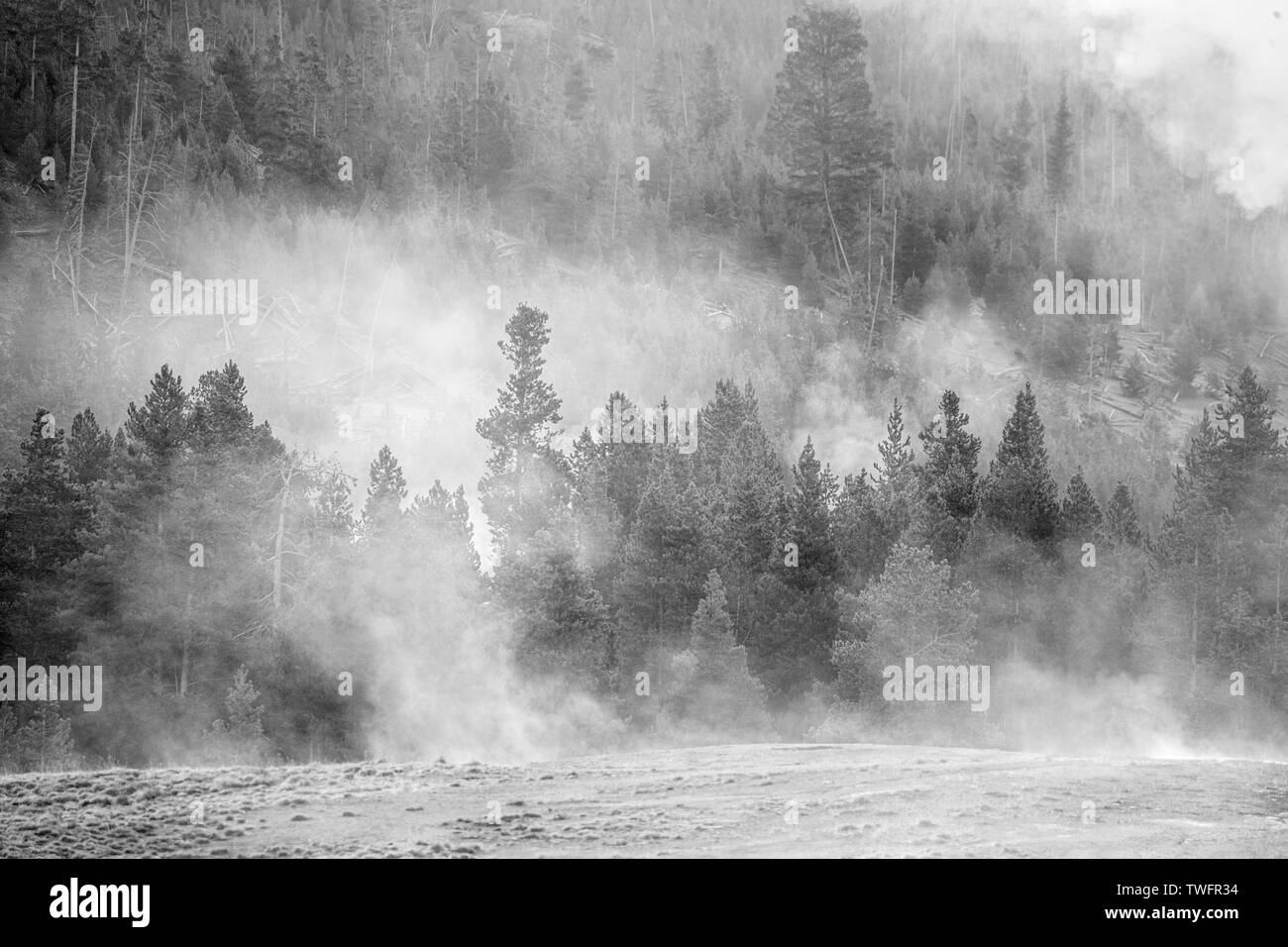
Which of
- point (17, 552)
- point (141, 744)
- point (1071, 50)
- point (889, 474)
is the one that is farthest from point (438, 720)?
point (1071, 50)

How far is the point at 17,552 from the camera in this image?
42656 mm

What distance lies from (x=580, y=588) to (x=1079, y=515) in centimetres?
1704

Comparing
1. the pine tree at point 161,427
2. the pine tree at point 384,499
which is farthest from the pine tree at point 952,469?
the pine tree at point 161,427

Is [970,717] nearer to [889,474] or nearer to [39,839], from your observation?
[889,474]

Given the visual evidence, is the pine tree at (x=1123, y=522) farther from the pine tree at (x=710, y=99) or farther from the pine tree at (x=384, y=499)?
the pine tree at (x=710, y=99)

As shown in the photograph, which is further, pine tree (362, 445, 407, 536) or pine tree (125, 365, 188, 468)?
pine tree (125, 365, 188, 468)

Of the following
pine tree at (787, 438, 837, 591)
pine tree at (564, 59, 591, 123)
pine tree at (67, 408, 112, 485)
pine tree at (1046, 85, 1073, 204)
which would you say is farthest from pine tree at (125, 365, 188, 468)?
pine tree at (1046, 85, 1073, 204)

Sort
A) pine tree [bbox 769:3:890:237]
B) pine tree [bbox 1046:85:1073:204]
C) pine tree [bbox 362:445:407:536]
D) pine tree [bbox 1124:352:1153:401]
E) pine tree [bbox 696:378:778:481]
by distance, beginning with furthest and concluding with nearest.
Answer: pine tree [bbox 1046:85:1073:204]
pine tree [bbox 769:3:890:237]
pine tree [bbox 1124:352:1153:401]
pine tree [bbox 696:378:778:481]
pine tree [bbox 362:445:407:536]

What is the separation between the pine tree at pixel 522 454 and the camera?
45.3m

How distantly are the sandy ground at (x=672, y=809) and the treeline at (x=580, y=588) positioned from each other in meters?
11.7

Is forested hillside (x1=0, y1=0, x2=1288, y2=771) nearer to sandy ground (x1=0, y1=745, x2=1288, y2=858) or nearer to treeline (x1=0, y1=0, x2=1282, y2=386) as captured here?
treeline (x1=0, y1=0, x2=1282, y2=386)

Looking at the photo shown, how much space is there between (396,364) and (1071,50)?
337ft

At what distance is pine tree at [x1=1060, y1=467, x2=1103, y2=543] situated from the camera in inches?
1832

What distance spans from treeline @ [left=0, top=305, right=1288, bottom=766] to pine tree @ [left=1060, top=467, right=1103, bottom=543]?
0.10 metres
